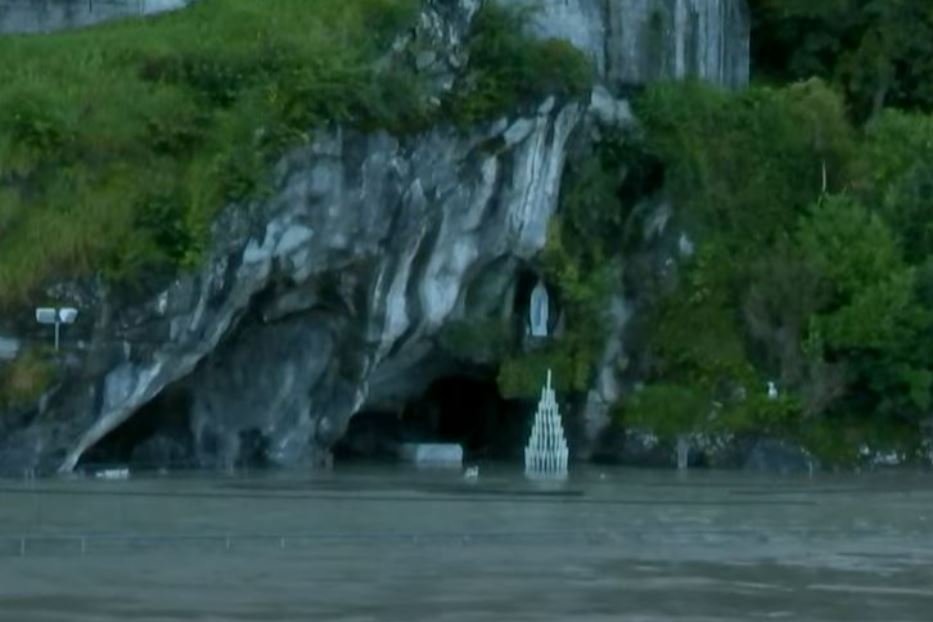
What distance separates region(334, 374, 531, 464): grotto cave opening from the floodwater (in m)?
10.0

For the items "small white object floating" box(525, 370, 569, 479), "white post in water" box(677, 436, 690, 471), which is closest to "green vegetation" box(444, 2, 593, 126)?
"small white object floating" box(525, 370, 569, 479)

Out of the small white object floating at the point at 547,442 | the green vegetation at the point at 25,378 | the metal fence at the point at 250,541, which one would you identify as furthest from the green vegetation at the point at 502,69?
the metal fence at the point at 250,541

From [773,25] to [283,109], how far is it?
19.3m

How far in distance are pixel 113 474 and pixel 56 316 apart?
2.44m

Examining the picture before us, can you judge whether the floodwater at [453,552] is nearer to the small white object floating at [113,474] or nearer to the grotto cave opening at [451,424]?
the small white object floating at [113,474]

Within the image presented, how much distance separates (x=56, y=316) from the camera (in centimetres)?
3659

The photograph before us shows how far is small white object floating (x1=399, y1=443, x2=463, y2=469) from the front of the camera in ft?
142

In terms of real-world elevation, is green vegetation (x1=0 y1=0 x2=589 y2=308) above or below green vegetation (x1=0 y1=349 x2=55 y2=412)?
above

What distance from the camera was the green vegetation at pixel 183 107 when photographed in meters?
37.2

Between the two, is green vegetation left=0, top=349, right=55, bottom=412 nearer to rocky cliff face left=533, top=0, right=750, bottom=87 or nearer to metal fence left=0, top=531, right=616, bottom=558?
rocky cliff face left=533, top=0, right=750, bottom=87

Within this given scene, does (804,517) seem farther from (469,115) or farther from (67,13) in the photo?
(67,13)

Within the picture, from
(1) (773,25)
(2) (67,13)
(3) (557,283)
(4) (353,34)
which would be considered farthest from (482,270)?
(1) (773,25)

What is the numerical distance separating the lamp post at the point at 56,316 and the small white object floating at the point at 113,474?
1.90 m

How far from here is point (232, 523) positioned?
27.2m
